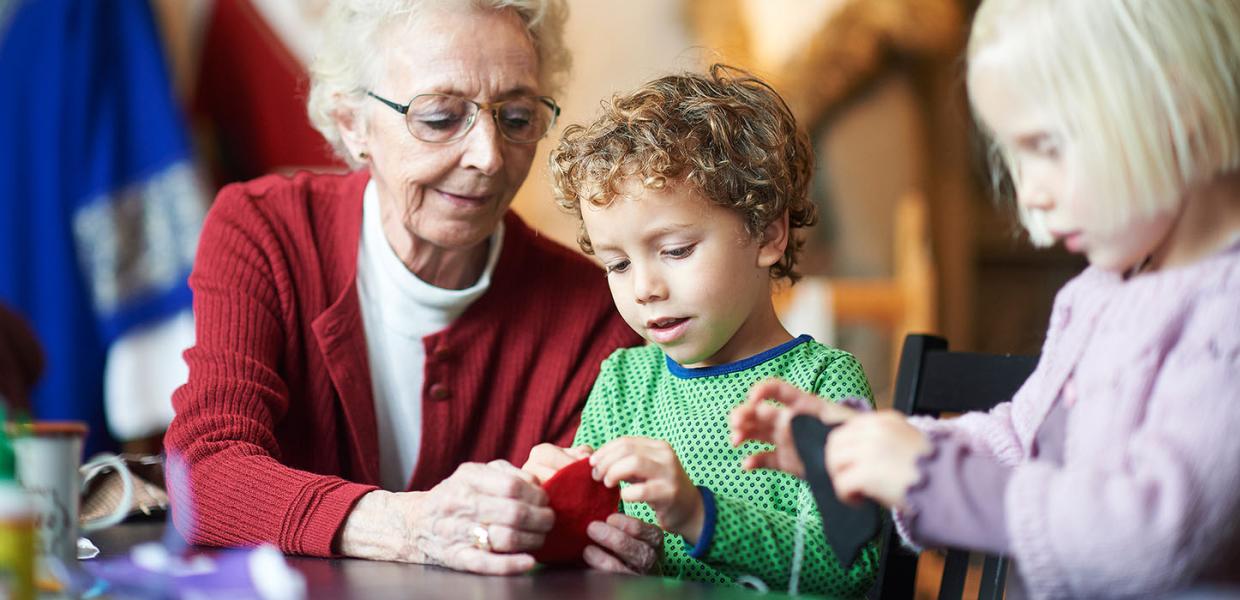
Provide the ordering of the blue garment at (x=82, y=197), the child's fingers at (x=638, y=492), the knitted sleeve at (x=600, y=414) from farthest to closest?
the blue garment at (x=82, y=197) < the knitted sleeve at (x=600, y=414) < the child's fingers at (x=638, y=492)

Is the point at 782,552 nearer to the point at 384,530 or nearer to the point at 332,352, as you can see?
the point at 384,530

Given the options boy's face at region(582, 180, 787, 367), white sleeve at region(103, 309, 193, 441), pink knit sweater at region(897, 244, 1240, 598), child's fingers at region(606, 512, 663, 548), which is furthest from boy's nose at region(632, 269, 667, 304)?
white sleeve at region(103, 309, 193, 441)

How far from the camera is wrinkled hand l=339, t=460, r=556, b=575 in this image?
1.11 metres

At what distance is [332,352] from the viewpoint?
5.27 ft

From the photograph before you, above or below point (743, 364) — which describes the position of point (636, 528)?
below

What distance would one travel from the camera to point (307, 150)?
3.07 meters

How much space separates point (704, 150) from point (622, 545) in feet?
1.40

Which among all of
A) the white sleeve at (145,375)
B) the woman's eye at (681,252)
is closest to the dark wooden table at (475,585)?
the woman's eye at (681,252)

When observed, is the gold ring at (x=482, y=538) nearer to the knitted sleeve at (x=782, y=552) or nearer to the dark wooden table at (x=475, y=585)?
the dark wooden table at (x=475, y=585)

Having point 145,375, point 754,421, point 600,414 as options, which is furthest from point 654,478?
point 145,375

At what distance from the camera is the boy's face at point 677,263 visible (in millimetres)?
1262

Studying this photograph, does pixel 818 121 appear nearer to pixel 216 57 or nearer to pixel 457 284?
pixel 216 57

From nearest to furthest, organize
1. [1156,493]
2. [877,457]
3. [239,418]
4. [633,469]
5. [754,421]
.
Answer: [1156,493] → [877,457] → [754,421] → [633,469] → [239,418]

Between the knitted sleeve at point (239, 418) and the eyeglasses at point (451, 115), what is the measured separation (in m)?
0.27
